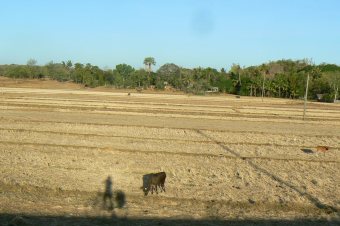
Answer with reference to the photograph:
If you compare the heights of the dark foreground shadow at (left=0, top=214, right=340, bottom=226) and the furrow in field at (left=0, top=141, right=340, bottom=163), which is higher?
the dark foreground shadow at (left=0, top=214, right=340, bottom=226)

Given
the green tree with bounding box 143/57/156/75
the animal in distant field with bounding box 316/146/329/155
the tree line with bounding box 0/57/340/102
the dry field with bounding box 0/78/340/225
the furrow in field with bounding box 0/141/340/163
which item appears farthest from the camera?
the green tree with bounding box 143/57/156/75

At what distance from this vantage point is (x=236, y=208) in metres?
8.89

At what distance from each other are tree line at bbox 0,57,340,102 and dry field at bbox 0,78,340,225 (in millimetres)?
43078

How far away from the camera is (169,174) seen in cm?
1160

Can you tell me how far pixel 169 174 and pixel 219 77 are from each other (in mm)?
80161

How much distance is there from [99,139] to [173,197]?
8.59m

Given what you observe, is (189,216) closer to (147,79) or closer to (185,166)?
(185,166)

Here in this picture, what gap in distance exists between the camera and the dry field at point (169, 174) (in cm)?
834

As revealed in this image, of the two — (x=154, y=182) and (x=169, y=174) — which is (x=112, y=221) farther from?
(x=169, y=174)

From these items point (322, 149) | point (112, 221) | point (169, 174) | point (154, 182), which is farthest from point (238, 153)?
point (112, 221)

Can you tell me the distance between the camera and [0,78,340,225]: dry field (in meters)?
8.34

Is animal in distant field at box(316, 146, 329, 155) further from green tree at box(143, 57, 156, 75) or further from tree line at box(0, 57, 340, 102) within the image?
green tree at box(143, 57, 156, 75)

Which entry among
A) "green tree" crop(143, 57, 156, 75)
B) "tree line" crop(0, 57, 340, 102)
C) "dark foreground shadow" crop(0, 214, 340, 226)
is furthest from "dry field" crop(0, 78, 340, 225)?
"green tree" crop(143, 57, 156, 75)

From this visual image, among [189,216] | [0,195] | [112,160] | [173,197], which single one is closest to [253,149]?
[112,160]
